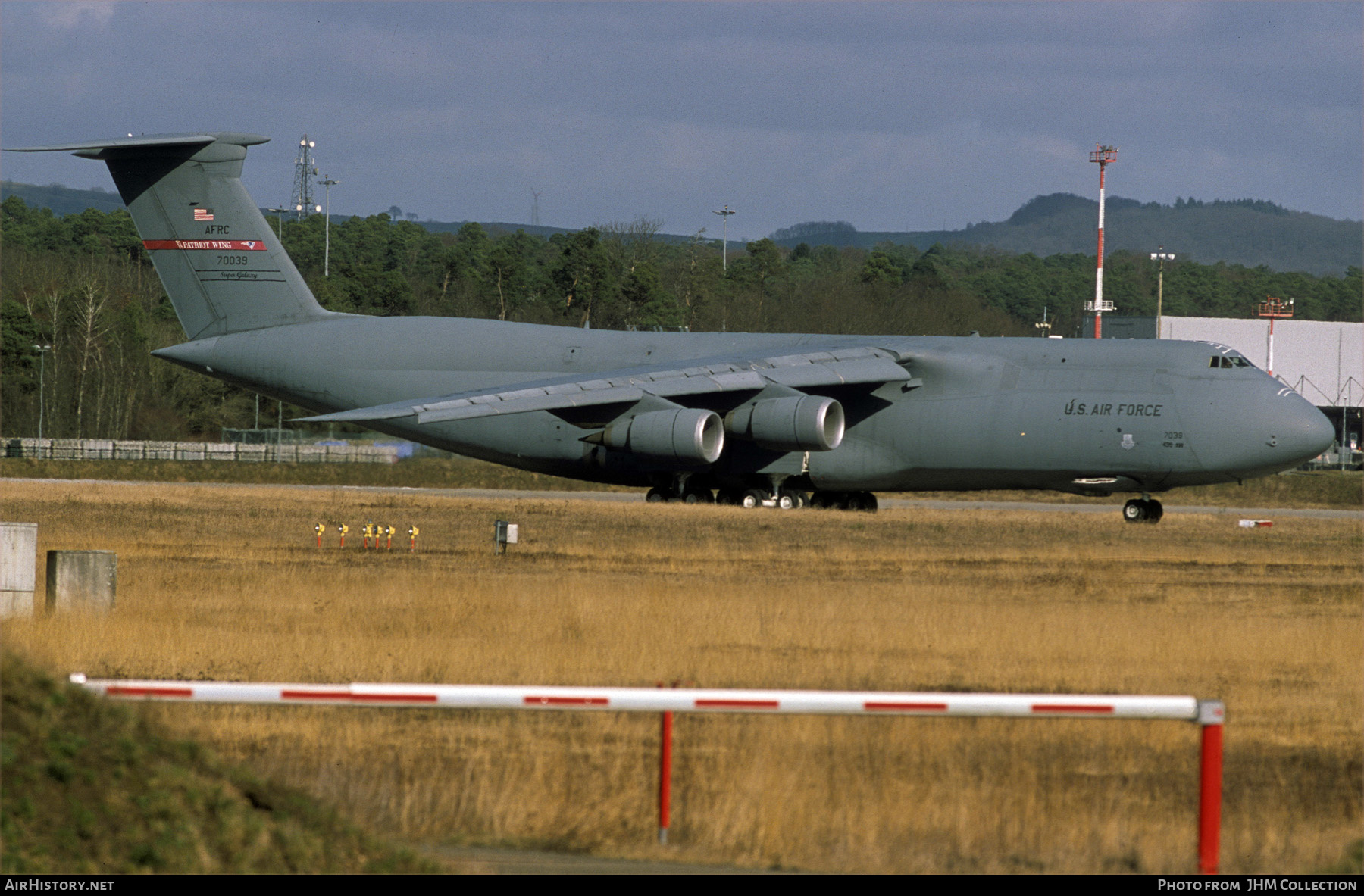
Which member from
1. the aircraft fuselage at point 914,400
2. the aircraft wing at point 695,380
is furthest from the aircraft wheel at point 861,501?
the aircraft wing at point 695,380

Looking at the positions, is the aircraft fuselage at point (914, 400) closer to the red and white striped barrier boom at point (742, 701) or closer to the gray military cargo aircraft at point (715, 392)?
the gray military cargo aircraft at point (715, 392)

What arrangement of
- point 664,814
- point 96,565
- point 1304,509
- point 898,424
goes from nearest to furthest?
point 664,814 → point 96,565 → point 898,424 → point 1304,509

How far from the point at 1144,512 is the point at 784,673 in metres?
19.3

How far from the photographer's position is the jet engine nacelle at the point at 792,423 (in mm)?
28203

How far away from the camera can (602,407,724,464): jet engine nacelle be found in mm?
28078

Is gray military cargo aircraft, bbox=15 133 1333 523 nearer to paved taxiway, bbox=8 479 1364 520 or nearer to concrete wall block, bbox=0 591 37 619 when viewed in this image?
paved taxiway, bbox=8 479 1364 520

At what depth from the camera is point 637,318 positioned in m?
77.3

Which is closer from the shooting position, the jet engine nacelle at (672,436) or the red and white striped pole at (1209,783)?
the red and white striped pole at (1209,783)

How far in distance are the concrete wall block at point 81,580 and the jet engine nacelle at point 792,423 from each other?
1576 centimetres

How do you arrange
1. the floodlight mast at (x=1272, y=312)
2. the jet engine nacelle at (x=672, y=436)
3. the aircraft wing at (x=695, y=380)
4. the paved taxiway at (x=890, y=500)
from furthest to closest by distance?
the floodlight mast at (x=1272, y=312) → the paved taxiway at (x=890, y=500) → the jet engine nacelle at (x=672, y=436) → the aircraft wing at (x=695, y=380)

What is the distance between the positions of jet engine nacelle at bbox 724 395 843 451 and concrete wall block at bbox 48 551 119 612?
15756mm

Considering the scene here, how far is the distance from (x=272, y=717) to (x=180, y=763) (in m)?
4.06

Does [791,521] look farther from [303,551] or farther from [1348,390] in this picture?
[1348,390]

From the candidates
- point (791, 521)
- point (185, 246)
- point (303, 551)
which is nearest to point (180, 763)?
point (303, 551)
